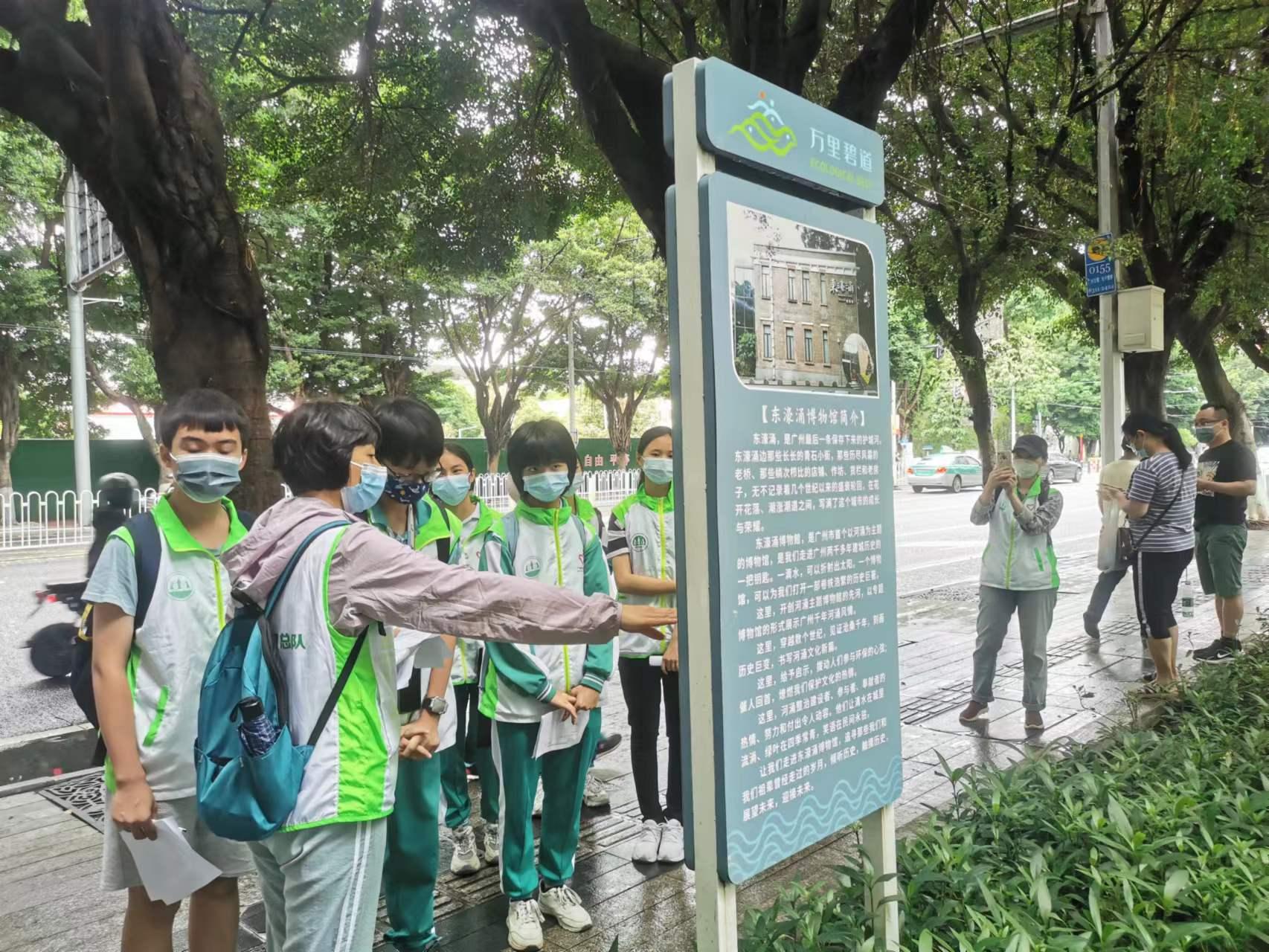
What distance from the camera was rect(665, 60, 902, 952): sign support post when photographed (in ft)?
6.24

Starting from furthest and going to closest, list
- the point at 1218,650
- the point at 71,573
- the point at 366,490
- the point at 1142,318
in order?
the point at 71,573
the point at 1142,318
the point at 1218,650
the point at 366,490

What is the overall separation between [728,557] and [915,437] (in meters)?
45.9

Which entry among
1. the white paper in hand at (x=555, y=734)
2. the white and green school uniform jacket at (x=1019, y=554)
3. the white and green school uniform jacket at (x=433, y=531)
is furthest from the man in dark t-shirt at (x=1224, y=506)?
the white and green school uniform jacket at (x=433, y=531)

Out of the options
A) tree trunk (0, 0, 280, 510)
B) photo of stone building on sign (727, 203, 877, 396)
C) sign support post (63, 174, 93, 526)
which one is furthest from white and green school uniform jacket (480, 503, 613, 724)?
sign support post (63, 174, 93, 526)

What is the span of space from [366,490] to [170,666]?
0.62 meters

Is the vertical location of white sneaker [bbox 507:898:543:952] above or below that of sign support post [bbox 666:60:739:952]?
below

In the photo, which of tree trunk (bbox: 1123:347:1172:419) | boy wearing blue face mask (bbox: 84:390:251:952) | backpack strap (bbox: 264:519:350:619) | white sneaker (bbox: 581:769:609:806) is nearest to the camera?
backpack strap (bbox: 264:519:350:619)

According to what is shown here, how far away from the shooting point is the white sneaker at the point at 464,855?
141 inches

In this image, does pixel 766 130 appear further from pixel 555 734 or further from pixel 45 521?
pixel 45 521

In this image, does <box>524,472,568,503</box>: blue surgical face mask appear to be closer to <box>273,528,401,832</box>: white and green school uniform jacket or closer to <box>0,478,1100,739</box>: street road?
<box>273,528,401,832</box>: white and green school uniform jacket

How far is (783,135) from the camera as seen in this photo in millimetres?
2088

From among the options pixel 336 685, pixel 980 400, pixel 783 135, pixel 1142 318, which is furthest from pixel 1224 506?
pixel 336 685

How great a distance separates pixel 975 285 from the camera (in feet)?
25.3

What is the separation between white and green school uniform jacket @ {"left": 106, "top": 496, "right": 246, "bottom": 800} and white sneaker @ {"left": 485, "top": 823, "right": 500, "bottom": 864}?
1.66 metres
